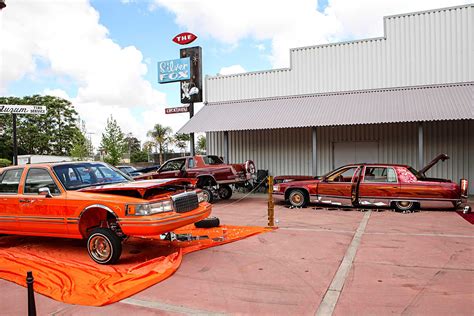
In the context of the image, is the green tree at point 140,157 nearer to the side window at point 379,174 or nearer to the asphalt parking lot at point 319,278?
the side window at point 379,174

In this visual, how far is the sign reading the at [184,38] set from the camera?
64.0 ft

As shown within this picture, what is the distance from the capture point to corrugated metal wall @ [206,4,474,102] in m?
15.1

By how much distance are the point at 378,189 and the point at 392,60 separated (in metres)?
7.29

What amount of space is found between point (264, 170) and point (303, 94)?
4020 mm

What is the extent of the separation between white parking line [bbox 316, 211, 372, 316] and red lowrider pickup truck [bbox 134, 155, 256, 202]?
6579mm

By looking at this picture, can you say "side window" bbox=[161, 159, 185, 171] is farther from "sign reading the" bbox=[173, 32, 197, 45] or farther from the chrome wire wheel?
the chrome wire wheel

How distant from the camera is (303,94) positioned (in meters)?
17.6

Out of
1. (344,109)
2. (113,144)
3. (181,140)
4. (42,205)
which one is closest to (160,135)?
(181,140)

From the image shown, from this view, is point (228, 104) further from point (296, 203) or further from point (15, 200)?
point (15, 200)

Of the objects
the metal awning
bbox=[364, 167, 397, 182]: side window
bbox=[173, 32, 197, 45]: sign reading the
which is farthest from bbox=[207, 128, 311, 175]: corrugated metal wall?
bbox=[364, 167, 397, 182]: side window

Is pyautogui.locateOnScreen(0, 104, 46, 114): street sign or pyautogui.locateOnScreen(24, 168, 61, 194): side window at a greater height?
pyautogui.locateOnScreen(0, 104, 46, 114): street sign

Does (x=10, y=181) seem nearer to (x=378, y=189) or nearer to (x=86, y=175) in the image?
(x=86, y=175)

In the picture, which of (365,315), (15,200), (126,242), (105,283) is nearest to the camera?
(365,315)

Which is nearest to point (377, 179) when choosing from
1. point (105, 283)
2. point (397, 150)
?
point (397, 150)
